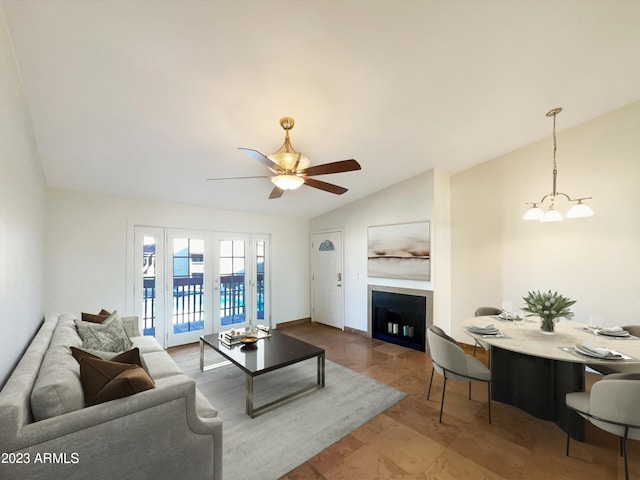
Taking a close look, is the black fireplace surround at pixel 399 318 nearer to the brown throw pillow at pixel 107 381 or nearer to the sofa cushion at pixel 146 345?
the sofa cushion at pixel 146 345

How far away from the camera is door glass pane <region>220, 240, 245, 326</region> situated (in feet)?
16.5

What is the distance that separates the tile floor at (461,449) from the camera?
191cm

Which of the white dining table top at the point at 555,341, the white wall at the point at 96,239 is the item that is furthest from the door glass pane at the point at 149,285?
the white dining table top at the point at 555,341

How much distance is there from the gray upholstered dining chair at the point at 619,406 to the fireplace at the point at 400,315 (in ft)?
7.74

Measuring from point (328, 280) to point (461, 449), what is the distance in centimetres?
394

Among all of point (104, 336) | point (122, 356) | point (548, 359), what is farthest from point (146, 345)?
point (548, 359)

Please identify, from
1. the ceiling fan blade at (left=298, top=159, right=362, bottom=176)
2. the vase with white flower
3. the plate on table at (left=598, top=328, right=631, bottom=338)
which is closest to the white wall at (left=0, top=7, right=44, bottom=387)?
the ceiling fan blade at (left=298, top=159, right=362, bottom=176)

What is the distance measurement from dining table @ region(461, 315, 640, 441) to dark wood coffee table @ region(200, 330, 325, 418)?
1.73 metres

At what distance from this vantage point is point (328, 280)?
588cm

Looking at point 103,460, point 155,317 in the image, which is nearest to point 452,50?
point 103,460

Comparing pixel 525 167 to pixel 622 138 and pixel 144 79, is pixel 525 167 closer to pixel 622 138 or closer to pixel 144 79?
pixel 622 138

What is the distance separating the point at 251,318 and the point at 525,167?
17.3 feet

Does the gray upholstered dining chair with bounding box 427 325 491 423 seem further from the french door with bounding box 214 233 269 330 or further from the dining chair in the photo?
the french door with bounding box 214 233 269 330

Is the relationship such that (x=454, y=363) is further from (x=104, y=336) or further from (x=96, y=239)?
(x=96, y=239)
